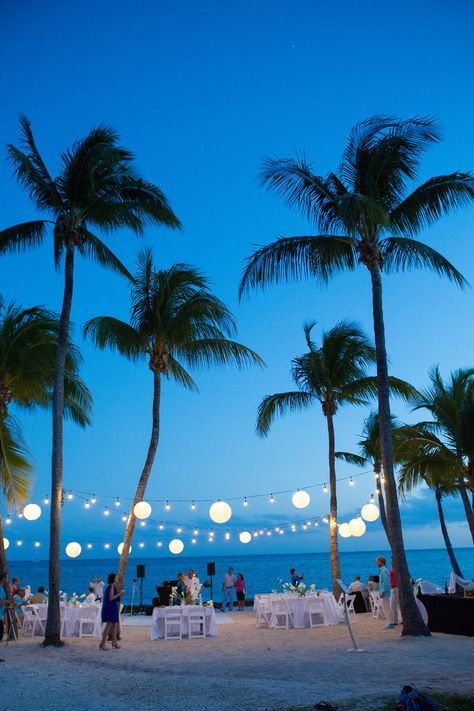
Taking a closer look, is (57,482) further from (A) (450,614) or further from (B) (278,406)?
(B) (278,406)

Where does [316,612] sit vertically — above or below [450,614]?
below

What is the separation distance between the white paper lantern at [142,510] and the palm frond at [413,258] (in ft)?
25.6

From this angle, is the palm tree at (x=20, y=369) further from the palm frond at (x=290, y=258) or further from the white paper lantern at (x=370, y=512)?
the white paper lantern at (x=370, y=512)

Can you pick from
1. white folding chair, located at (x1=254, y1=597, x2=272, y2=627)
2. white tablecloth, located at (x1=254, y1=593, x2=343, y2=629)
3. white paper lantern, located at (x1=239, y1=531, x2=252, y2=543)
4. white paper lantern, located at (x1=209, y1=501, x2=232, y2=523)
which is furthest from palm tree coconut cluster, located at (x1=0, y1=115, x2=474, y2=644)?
white paper lantern, located at (x1=239, y1=531, x2=252, y2=543)

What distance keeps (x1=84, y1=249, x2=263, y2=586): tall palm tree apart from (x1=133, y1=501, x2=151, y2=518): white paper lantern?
3.39 ft

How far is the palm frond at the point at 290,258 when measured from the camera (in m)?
13.1

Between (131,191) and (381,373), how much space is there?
6.69 meters

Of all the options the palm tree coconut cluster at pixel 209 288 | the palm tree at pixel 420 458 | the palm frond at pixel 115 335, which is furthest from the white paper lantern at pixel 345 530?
the palm frond at pixel 115 335

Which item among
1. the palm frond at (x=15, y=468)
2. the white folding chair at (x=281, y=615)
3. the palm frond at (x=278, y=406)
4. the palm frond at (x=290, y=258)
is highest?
the palm frond at (x=290, y=258)

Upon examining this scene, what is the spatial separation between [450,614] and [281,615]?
4478 mm

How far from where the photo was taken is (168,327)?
617 inches

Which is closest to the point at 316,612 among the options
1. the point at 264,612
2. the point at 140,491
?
the point at 264,612

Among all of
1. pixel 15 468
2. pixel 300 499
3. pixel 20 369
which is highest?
pixel 20 369

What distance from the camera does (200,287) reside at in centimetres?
1645
